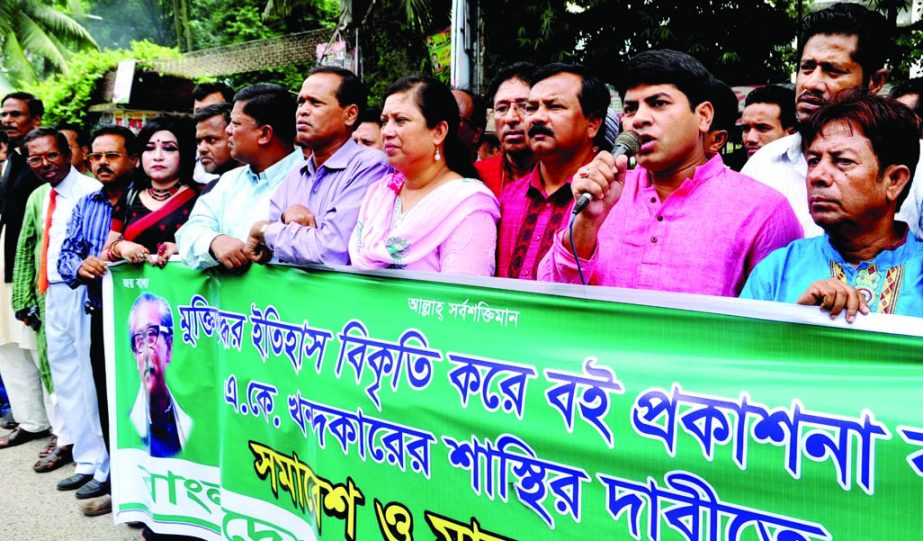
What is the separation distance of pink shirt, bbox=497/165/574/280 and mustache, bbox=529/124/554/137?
158 mm

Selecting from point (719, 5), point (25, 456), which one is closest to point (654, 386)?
point (25, 456)

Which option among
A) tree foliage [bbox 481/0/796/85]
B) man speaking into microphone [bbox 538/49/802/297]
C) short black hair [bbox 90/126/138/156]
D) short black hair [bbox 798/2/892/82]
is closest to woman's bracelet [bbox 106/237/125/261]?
short black hair [bbox 90/126/138/156]

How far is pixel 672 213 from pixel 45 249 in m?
4.22

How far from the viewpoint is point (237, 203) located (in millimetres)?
3730

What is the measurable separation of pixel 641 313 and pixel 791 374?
39 cm

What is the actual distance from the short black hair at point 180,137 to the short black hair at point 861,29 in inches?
118

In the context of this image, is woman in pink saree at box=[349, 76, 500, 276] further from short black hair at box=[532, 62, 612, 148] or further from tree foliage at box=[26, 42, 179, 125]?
tree foliage at box=[26, 42, 179, 125]

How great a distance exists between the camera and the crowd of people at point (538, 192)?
2068 mm

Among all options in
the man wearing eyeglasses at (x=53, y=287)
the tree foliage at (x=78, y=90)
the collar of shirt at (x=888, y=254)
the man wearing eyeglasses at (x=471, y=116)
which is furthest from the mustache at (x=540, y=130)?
the tree foliage at (x=78, y=90)

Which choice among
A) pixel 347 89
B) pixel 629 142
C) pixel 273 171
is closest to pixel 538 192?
pixel 629 142

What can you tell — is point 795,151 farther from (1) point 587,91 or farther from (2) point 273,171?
(2) point 273,171

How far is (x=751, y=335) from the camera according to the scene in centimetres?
192

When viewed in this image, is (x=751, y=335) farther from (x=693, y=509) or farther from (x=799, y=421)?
(x=693, y=509)

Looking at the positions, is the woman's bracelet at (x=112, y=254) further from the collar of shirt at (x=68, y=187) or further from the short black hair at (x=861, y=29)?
the short black hair at (x=861, y=29)
